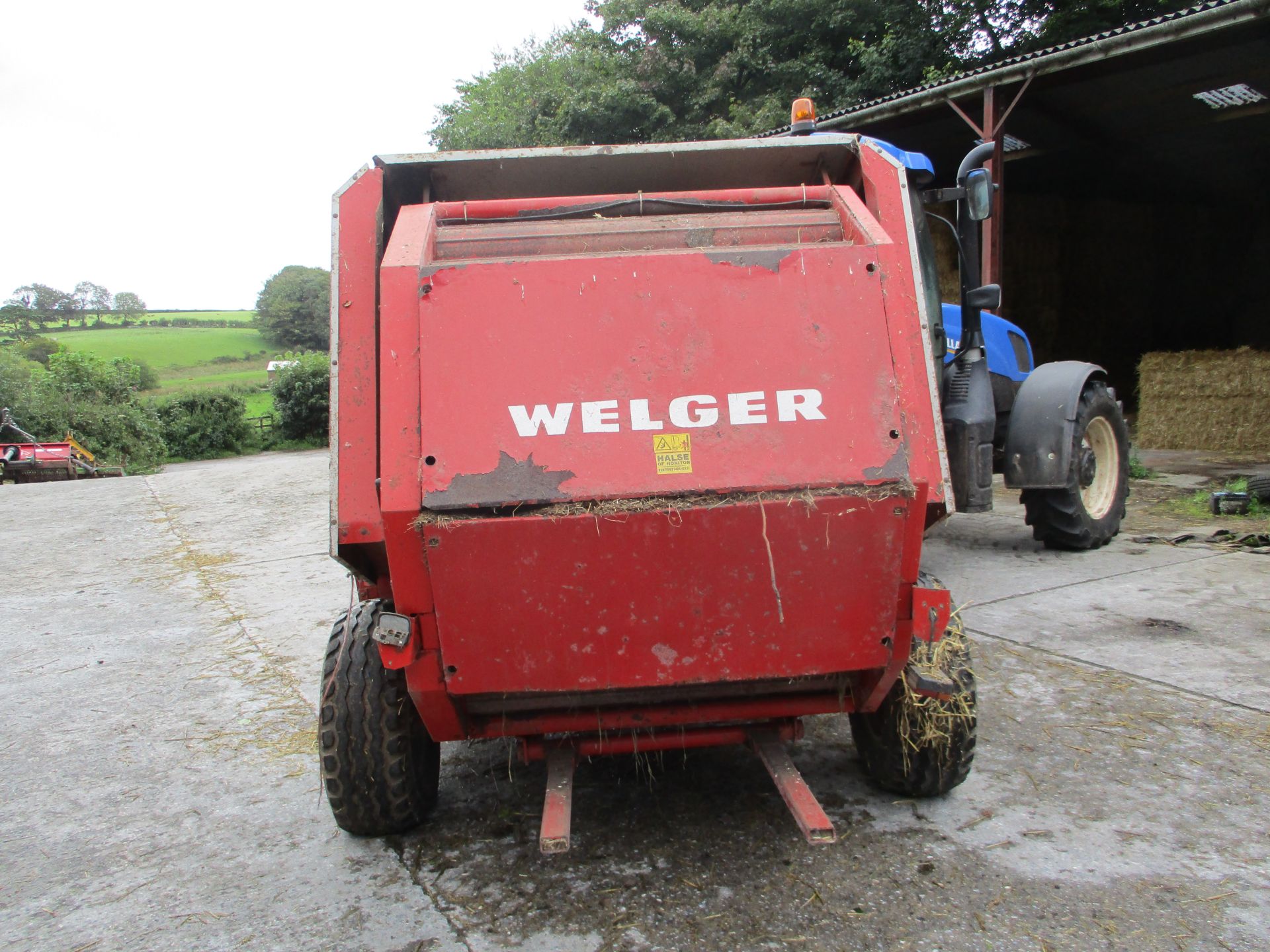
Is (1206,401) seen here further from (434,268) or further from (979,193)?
(434,268)

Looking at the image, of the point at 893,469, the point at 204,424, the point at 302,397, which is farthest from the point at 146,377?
the point at 893,469

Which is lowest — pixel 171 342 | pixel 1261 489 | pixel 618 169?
pixel 1261 489

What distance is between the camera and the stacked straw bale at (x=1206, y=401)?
10.4m

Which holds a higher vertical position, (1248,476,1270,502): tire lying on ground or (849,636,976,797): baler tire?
(1248,476,1270,502): tire lying on ground

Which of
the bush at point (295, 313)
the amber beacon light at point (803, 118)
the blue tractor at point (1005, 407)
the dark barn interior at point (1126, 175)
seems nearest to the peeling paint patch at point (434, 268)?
the blue tractor at point (1005, 407)

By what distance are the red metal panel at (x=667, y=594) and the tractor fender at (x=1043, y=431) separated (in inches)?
141

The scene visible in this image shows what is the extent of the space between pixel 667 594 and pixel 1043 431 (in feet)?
13.2

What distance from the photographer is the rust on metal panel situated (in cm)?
227

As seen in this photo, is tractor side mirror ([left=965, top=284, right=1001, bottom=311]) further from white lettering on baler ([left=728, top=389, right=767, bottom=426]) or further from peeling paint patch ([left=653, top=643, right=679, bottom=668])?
peeling paint patch ([left=653, top=643, right=679, bottom=668])

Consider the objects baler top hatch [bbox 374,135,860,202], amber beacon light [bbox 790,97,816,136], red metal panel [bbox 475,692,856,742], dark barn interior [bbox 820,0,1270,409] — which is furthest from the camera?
dark barn interior [bbox 820,0,1270,409]

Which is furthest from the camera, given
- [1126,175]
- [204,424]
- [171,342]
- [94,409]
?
[171,342]

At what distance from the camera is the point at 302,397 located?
109 ft

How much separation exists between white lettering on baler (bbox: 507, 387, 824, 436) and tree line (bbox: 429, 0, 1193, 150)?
17375 mm

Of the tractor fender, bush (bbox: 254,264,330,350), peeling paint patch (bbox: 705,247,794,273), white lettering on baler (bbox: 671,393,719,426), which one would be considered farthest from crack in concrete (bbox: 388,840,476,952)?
bush (bbox: 254,264,330,350)
